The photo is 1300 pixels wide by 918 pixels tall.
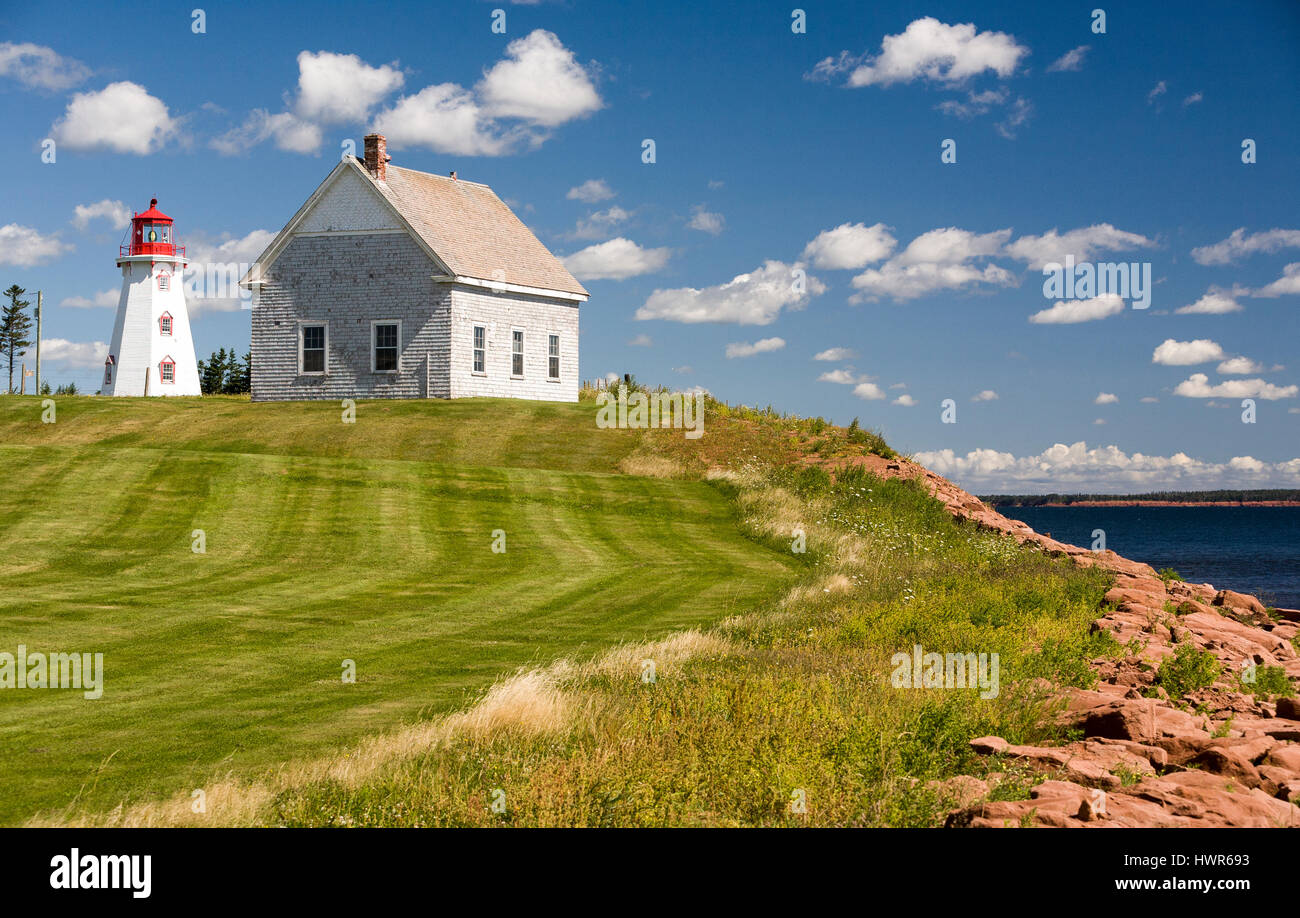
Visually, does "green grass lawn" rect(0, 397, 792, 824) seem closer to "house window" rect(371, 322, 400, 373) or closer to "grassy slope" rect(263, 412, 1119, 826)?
"grassy slope" rect(263, 412, 1119, 826)

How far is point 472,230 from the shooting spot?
140 ft

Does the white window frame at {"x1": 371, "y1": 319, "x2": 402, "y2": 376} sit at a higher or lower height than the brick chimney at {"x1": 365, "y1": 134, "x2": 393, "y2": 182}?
lower

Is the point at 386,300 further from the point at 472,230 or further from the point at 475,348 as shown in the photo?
the point at 472,230

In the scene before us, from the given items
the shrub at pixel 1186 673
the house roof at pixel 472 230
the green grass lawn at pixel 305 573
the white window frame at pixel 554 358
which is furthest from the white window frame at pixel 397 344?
the shrub at pixel 1186 673

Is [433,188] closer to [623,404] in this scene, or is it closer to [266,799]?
[623,404]

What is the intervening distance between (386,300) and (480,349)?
390 cm

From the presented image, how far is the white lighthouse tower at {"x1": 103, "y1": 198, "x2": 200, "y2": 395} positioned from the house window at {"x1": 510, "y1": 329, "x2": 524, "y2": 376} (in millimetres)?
26826

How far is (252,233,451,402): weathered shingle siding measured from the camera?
3947 centimetres

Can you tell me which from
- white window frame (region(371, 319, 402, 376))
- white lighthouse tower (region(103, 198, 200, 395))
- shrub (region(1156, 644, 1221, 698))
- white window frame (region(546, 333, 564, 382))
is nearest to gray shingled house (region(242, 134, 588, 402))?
white window frame (region(371, 319, 402, 376))

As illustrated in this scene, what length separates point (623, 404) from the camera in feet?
125
